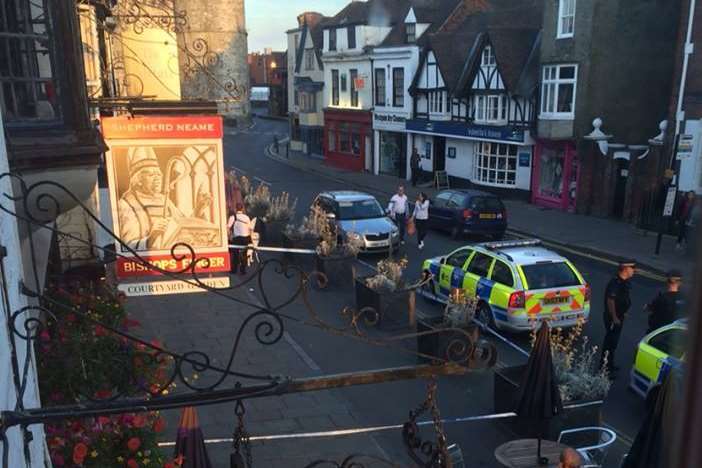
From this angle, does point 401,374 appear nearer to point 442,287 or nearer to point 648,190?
point 442,287

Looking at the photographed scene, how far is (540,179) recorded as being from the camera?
26.5 m

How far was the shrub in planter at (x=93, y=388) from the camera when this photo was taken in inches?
214

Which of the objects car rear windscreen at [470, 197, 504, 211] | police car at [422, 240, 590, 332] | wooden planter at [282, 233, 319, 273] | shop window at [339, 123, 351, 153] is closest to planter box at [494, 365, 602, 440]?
police car at [422, 240, 590, 332]

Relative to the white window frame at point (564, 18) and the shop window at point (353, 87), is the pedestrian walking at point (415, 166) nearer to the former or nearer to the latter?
the shop window at point (353, 87)

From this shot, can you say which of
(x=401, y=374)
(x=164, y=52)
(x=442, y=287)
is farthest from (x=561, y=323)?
(x=164, y=52)

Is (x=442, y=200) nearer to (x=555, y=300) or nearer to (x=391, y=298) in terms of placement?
(x=391, y=298)

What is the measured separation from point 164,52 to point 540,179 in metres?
16.8

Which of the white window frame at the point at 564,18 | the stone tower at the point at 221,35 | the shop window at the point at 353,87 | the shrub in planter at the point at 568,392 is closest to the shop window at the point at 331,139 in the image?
the shop window at the point at 353,87

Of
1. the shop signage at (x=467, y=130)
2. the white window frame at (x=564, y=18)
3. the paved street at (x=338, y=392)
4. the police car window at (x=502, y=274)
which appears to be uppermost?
the white window frame at (x=564, y=18)

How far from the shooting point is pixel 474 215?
63.9ft

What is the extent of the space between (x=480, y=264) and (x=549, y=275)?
1.47 m

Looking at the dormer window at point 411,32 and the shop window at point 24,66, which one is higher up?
the dormer window at point 411,32

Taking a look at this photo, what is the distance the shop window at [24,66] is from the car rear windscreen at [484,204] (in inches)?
599

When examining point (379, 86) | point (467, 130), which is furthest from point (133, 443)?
point (379, 86)
